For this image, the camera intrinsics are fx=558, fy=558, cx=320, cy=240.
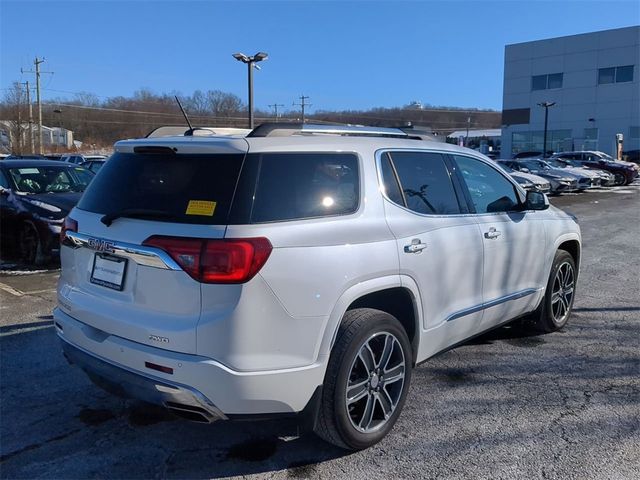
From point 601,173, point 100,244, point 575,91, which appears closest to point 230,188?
point 100,244

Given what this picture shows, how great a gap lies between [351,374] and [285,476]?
0.64 metres

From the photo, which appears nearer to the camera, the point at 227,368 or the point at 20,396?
the point at 227,368

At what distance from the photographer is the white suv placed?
8.71 ft

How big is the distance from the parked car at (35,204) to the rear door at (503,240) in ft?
19.8

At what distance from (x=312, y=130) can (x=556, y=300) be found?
10.5 ft

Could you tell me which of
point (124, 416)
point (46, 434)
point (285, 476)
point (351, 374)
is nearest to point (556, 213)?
point (351, 374)

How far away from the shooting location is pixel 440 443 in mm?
3311

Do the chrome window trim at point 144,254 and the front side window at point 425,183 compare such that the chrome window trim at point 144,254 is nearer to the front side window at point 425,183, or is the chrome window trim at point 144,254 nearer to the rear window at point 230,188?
the rear window at point 230,188

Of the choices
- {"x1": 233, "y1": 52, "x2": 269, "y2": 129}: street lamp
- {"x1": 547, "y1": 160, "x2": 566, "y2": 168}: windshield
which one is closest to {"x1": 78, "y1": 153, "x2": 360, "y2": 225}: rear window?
{"x1": 233, "y1": 52, "x2": 269, "y2": 129}: street lamp

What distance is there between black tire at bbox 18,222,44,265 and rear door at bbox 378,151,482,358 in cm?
640

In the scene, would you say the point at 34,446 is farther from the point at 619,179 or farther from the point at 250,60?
the point at 619,179

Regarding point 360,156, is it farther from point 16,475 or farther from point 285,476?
point 16,475

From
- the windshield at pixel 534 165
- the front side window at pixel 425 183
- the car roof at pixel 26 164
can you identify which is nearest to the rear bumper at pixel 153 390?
the front side window at pixel 425 183

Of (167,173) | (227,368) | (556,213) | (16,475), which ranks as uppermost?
(167,173)
